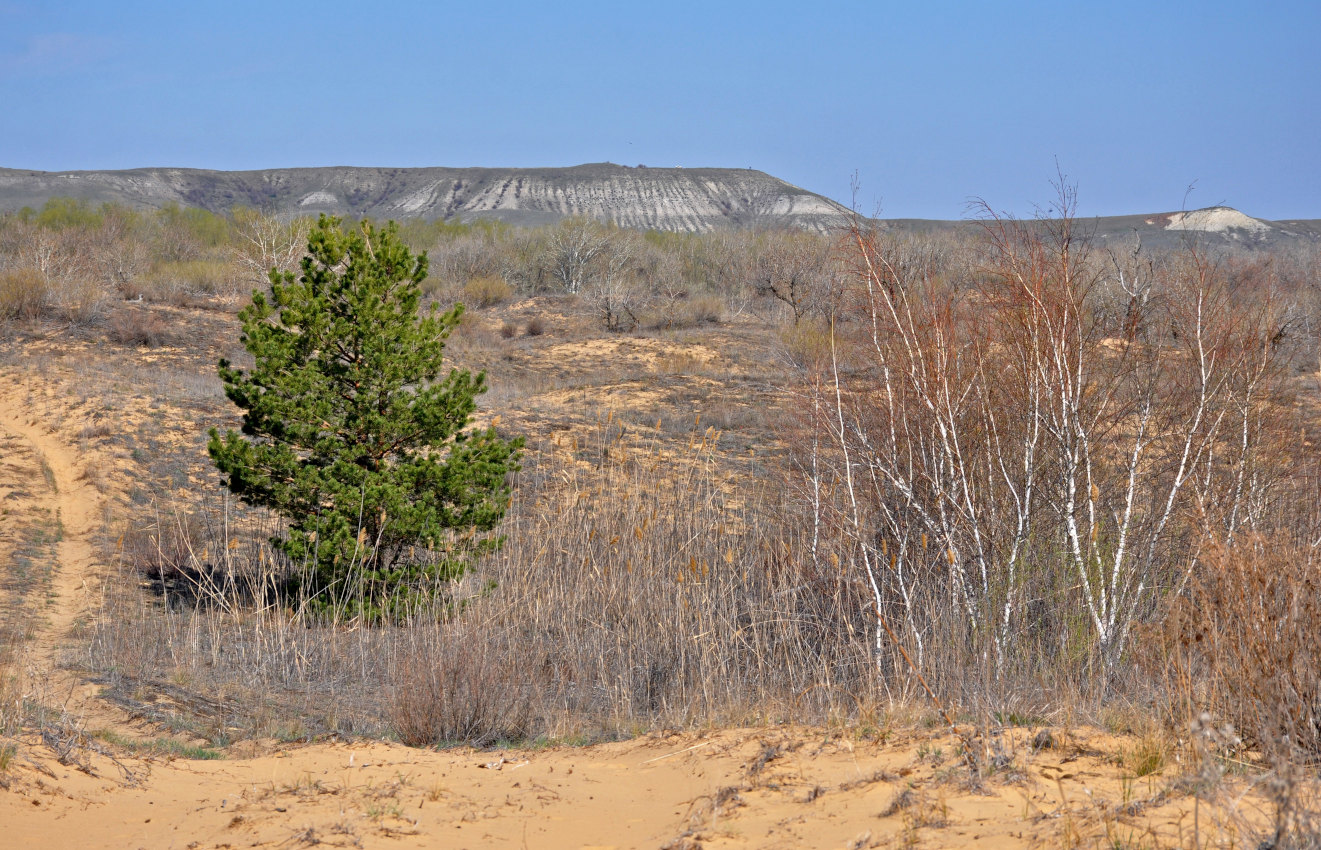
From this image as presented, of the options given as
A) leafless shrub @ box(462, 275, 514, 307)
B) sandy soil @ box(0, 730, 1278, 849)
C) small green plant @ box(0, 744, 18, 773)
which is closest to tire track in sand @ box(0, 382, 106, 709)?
small green plant @ box(0, 744, 18, 773)

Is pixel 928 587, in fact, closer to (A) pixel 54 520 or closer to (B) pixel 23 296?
(A) pixel 54 520

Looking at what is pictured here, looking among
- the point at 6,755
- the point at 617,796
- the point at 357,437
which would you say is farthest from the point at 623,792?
the point at 357,437

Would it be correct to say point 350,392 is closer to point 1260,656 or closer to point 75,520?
→ point 75,520

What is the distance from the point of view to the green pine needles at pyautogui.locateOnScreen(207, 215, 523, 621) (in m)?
7.14

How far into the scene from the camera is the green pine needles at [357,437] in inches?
281

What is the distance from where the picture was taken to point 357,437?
759 cm

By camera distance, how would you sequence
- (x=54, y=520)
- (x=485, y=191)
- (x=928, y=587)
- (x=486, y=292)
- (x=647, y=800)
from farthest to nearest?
1. (x=485, y=191)
2. (x=486, y=292)
3. (x=54, y=520)
4. (x=928, y=587)
5. (x=647, y=800)

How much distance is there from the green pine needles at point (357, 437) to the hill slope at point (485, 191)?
82.5 m

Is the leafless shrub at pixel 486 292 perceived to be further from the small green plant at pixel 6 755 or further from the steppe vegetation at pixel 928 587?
the small green plant at pixel 6 755

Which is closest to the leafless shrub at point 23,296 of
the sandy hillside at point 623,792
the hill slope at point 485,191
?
the sandy hillside at point 623,792

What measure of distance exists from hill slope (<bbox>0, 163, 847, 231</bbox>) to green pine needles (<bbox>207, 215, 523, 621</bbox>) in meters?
82.5

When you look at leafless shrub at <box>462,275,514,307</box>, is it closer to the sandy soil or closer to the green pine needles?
the green pine needles

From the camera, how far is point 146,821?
385cm

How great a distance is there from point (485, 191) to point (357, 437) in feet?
322
